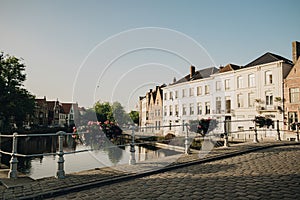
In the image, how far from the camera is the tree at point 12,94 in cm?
3488

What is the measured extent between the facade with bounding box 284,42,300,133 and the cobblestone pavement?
23.7 m

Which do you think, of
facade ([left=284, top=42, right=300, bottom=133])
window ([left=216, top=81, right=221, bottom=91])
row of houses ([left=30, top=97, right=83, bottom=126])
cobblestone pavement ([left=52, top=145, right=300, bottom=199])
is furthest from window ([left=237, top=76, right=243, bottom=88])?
row of houses ([left=30, top=97, right=83, bottom=126])

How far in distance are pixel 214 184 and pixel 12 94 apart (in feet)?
123

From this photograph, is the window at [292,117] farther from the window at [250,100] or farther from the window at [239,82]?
the window at [239,82]

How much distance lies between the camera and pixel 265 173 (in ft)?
20.1

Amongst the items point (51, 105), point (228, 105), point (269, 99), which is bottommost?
point (228, 105)

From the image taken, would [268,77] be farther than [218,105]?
No

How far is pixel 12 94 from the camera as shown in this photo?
35812mm

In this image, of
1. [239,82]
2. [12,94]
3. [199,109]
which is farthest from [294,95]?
[12,94]

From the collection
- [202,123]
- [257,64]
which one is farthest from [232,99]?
[202,123]

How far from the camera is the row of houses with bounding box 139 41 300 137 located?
2872 centimetres

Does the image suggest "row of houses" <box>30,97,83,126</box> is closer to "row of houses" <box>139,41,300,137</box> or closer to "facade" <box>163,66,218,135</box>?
"facade" <box>163,66,218,135</box>

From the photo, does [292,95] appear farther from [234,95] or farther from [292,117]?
[234,95]

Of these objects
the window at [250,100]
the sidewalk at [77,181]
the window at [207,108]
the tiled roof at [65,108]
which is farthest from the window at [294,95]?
the tiled roof at [65,108]
